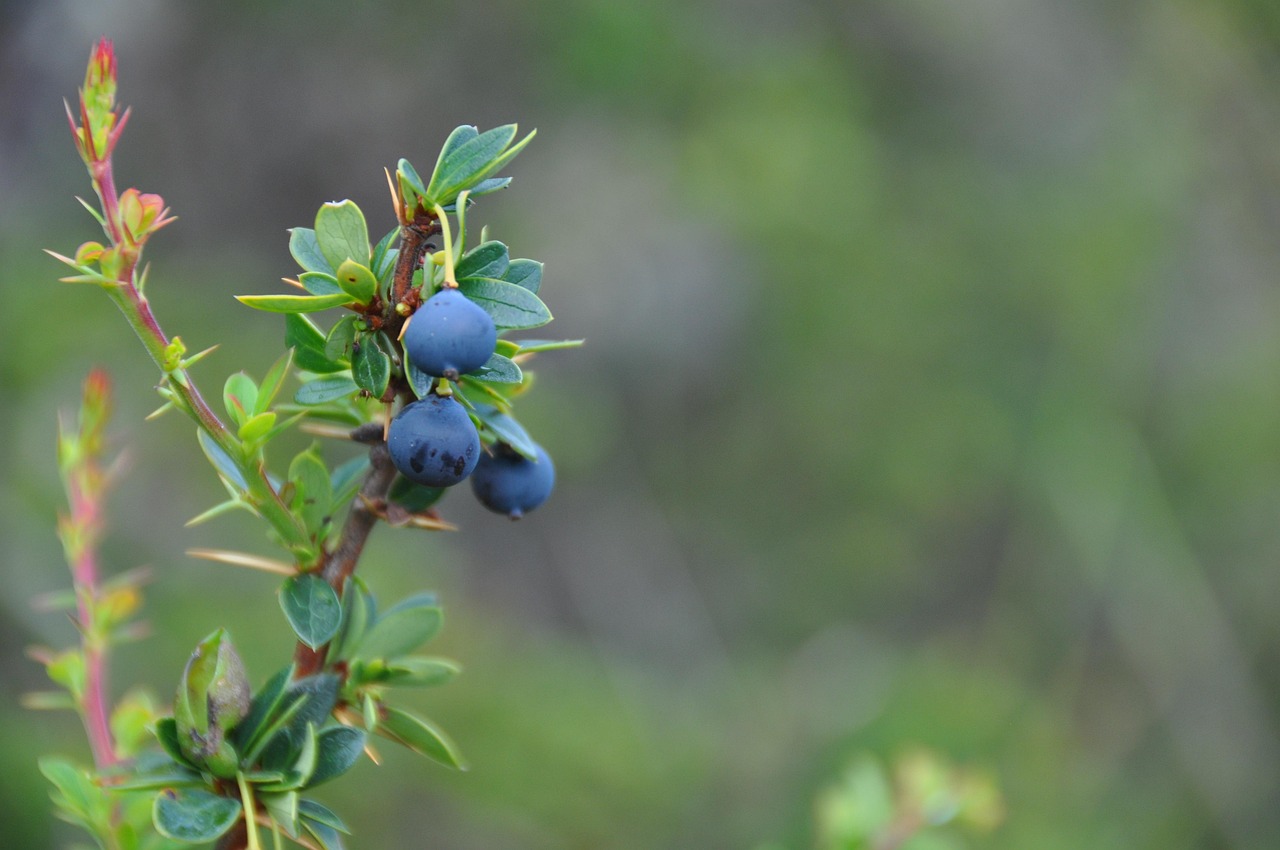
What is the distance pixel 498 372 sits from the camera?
0.56m

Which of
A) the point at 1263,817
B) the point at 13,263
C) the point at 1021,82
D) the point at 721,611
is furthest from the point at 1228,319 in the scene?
the point at 13,263

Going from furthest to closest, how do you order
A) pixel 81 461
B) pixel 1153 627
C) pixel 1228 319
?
pixel 1228 319 < pixel 1153 627 < pixel 81 461

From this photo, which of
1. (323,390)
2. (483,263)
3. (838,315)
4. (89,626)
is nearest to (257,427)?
(323,390)

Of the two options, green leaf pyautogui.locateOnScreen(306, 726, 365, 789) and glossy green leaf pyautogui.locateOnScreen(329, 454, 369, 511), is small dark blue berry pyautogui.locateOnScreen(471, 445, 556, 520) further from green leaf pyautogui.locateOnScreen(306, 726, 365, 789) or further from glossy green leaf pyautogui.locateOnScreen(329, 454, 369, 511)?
green leaf pyautogui.locateOnScreen(306, 726, 365, 789)

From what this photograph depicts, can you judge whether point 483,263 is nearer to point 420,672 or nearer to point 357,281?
point 357,281

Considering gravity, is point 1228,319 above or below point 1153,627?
above

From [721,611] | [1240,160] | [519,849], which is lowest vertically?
[519,849]

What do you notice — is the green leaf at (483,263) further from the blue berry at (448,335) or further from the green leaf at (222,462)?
the green leaf at (222,462)

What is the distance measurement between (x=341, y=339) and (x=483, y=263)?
0.09 m

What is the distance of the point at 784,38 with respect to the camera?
4703mm

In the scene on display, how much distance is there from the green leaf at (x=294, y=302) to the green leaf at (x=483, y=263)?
65 millimetres

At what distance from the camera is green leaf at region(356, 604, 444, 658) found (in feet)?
2.02

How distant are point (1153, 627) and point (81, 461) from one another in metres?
4.40

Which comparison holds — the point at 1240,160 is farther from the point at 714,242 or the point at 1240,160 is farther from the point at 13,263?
the point at 13,263
